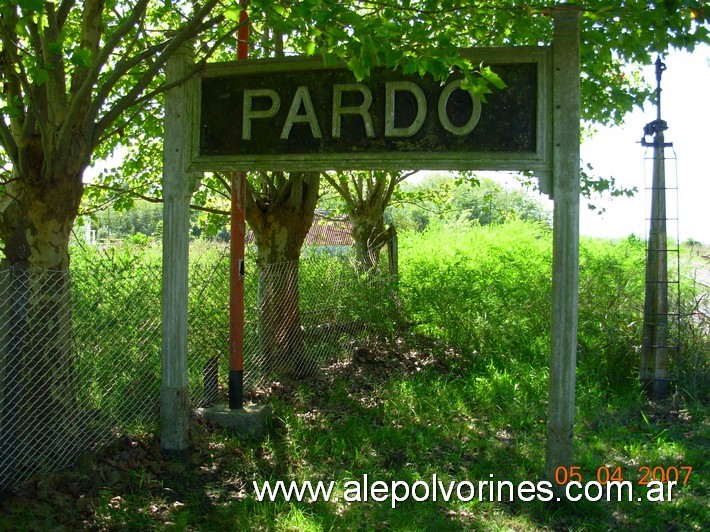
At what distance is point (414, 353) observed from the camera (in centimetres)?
874

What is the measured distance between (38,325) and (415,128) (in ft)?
10.1

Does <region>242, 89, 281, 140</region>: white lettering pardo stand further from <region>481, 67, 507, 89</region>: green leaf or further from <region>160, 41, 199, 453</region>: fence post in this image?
<region>481, 67, 507, 89</region>: green leaf

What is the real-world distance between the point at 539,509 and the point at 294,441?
2059mm

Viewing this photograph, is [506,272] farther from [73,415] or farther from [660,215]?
[73,415]

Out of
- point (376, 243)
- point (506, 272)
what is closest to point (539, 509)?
point (506, 272)

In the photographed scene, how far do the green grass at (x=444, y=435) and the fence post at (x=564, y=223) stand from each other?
0.67 meters

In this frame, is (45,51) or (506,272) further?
(506,272)

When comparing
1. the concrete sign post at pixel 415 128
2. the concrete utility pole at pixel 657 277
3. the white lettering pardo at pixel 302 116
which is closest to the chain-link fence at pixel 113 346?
the concrete sign post at pixel 415 128

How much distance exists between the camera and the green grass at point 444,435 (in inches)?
165

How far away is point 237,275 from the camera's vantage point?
19.2 feet

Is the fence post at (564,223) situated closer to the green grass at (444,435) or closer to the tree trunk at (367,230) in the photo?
the green grass at (444,435)
